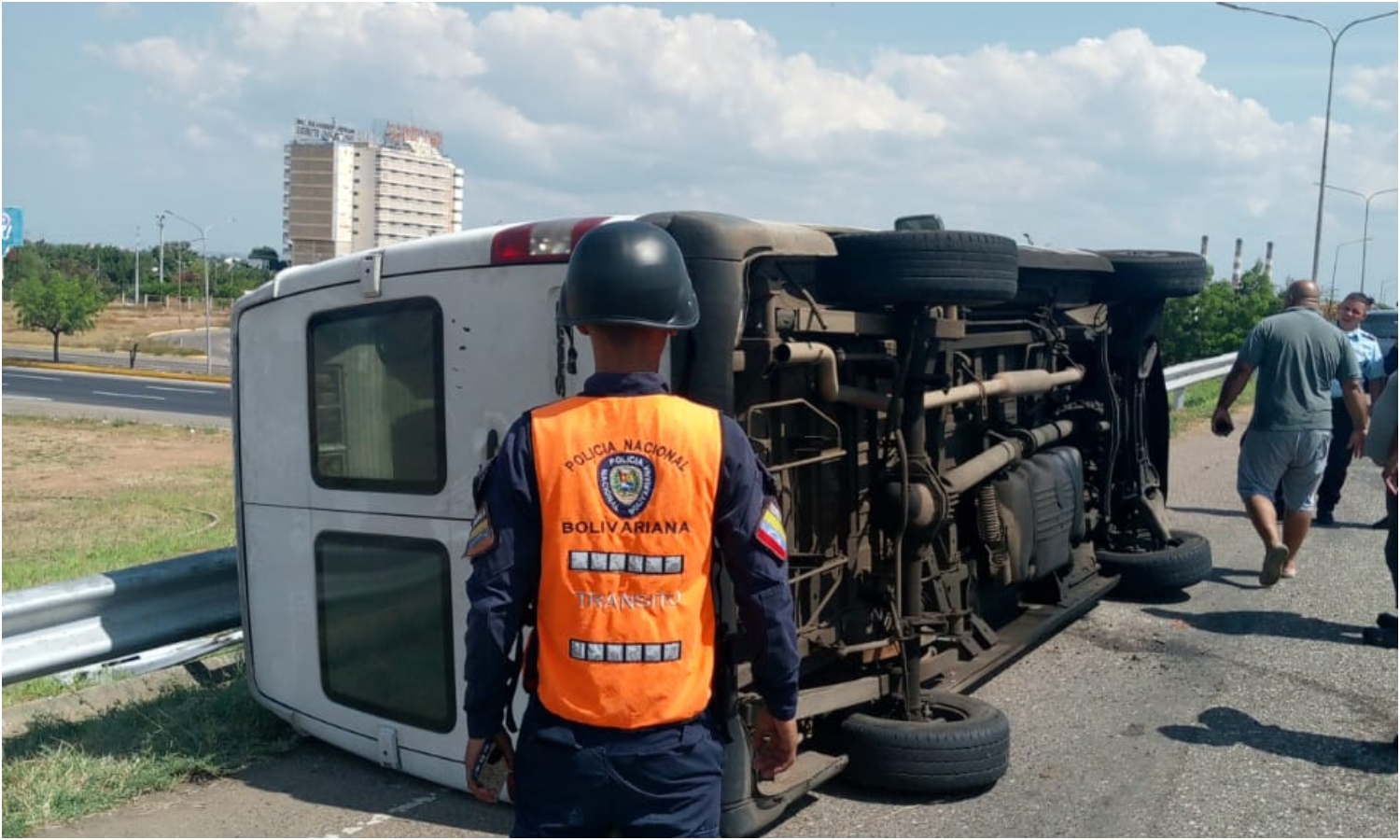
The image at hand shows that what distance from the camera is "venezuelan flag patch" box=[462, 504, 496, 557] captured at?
270cm

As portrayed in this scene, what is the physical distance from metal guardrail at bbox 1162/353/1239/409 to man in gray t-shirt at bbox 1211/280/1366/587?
7293mm

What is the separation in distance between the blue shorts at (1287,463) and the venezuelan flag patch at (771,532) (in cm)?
594

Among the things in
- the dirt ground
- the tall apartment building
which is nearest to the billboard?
the dirt ground

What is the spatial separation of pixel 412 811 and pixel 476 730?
201 centimetres

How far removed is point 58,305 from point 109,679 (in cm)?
4829

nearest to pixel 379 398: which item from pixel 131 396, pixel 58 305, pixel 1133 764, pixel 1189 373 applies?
pixel 1133 764

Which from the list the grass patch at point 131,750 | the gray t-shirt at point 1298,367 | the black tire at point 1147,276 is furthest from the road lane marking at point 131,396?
the gray t-shirt at point 1298,367

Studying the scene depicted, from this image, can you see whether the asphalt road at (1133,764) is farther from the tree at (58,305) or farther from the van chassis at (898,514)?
the tree at (58,305)

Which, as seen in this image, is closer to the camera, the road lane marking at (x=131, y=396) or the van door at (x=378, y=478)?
the van door at (x=378, y=478)

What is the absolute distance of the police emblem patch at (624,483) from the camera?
8.75ft

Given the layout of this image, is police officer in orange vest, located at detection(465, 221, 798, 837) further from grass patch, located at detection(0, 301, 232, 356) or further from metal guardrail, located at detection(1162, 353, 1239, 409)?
grass patch, located at detection(0, 301, 232, 356)

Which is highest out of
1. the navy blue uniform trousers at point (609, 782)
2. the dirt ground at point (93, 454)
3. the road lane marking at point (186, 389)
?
the navy blue uniform trousers at point (609, 782)

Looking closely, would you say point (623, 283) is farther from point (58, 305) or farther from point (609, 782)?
point (58, 305)

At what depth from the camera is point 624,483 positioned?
267 centimetres
